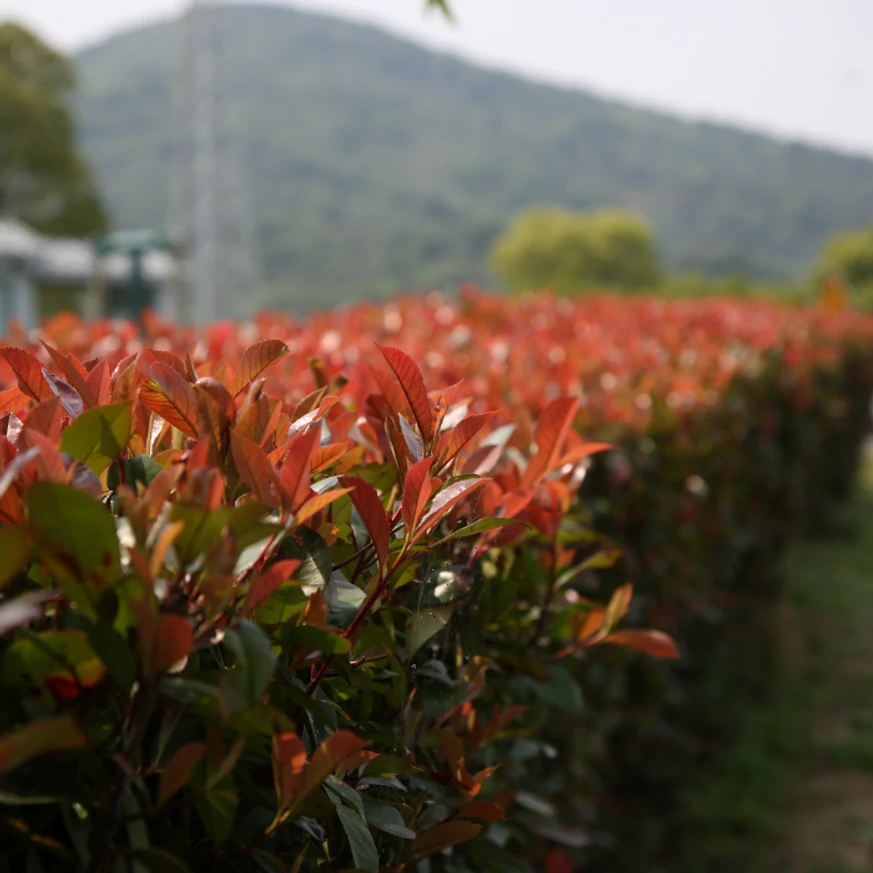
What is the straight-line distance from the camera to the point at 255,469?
2.98 ft

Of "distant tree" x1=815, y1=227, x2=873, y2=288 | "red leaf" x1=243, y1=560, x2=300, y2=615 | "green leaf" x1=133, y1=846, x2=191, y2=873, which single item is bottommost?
"green leaf" x1=133, y1=846, x2=191, y2=873

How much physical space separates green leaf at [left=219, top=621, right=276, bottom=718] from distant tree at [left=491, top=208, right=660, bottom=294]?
7662 cm

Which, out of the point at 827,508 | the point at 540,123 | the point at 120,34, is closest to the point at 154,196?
the point at 120,34

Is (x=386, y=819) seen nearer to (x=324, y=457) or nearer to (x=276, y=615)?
(x=276, y=615)

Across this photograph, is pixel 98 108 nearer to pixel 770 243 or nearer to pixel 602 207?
pixel 602 207

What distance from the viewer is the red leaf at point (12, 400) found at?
1.10 meters

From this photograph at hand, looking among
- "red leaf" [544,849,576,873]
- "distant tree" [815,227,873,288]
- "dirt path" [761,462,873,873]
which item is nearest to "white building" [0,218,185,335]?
"dirt path" [761,462,873,873]

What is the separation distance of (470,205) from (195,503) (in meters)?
115

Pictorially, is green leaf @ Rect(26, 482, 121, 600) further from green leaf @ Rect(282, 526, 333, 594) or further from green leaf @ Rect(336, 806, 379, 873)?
green leaf @ Rect(336, 806, 379, 873)

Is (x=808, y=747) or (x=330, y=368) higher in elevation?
(x=330, y=368)

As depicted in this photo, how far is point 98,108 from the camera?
11469 centimetres

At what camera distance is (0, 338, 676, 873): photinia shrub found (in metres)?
0.76

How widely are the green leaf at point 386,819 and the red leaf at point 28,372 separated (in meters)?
0.54

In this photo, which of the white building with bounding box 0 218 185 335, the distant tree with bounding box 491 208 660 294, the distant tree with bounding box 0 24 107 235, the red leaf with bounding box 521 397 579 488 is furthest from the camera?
the distant tree with bounding box 491 208 660 294
